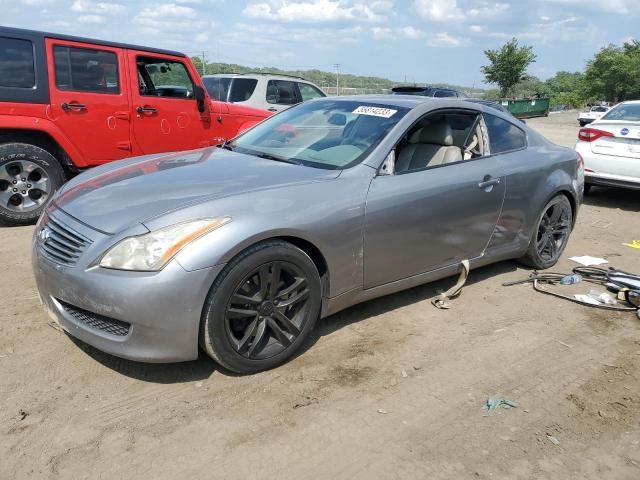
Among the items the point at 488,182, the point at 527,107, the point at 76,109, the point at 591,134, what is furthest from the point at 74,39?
the point at 527,107

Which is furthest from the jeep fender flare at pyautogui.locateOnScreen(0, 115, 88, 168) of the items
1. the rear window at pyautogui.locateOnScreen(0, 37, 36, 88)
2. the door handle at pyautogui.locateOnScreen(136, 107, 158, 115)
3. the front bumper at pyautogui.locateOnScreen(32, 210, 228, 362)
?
the front bumper at pyautogui.locateOnScreen(32, 210, 228, 362)

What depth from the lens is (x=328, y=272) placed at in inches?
129

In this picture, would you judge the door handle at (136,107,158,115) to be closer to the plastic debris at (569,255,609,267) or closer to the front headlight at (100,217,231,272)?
the front headlight at (100,217,231,272)

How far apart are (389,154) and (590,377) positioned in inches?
72.2

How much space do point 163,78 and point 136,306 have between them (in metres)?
5.19

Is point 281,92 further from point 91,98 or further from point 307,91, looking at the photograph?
point 91,98

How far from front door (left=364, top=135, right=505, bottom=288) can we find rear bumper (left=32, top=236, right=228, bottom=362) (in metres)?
1.17

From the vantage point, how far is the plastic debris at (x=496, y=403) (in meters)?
2.91

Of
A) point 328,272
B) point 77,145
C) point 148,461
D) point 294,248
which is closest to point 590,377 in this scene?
point 328,272

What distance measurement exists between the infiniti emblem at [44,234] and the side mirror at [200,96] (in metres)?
4.34

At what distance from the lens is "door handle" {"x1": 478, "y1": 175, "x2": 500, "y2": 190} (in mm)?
4129

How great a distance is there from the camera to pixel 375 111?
4000 millimetres

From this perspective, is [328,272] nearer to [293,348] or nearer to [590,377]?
[293,348]

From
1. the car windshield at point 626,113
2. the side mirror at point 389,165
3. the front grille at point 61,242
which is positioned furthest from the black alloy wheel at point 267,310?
the car windshield at point 626,113
